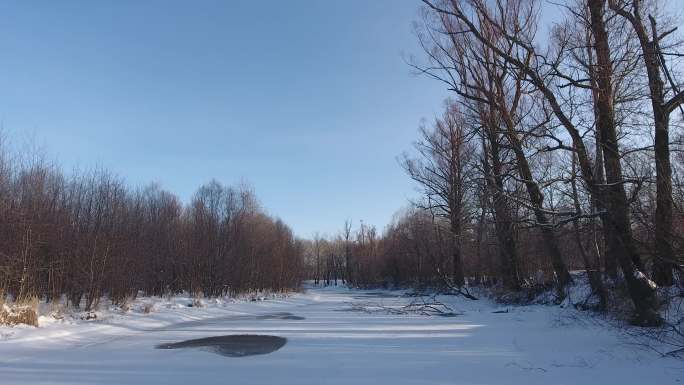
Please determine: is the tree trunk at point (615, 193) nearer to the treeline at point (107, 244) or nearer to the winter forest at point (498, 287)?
the winter forest at point (498, 287)

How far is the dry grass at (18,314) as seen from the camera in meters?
10.8

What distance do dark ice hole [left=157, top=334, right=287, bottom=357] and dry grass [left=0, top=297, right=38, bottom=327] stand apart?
377cm

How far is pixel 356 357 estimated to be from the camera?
8062 millimetres

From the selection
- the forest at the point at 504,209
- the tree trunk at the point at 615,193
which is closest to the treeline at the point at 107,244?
the forest at the point at 504,209

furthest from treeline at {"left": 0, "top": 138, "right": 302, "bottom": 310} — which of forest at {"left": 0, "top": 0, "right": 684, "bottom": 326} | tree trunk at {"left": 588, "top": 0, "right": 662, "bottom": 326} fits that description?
tree trunk at {"left": 588, "top": 0, "right": 662, "bottom": 326}

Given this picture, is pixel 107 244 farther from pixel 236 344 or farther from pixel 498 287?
pixel 498 287

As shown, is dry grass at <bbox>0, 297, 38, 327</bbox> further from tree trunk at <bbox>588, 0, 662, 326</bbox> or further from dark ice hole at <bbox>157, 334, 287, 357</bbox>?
tree trunk at <bbox>588, 0, 662, 326</bbox>

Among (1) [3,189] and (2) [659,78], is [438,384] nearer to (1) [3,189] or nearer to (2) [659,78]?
(2) [659,78]

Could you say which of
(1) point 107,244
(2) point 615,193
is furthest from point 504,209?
(1) point 107,244

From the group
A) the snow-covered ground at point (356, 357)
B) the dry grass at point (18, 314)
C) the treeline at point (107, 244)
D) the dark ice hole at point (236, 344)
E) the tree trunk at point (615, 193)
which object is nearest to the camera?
the snow-covered ground at point (356, 357)

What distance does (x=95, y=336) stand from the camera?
11.1 m

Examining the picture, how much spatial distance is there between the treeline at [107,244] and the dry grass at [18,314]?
186 cm

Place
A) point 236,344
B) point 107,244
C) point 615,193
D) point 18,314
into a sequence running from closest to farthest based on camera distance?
point 615,193
point 236,344
point 18,314
point 107,244

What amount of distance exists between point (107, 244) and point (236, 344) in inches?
363
